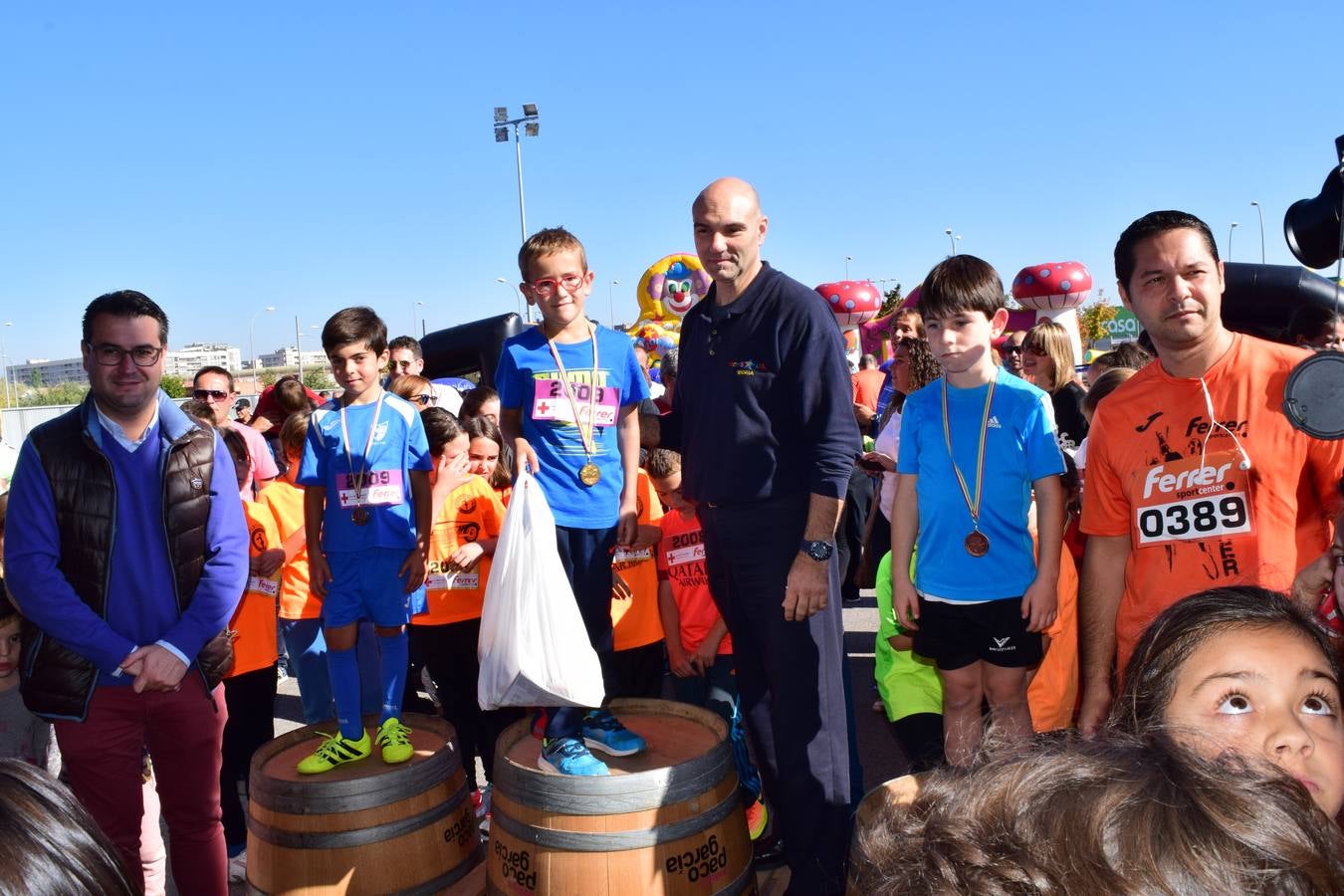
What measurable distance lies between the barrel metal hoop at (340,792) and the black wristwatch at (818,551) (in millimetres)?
1295

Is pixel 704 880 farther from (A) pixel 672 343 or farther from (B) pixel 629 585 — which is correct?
(A) pixel 672 343

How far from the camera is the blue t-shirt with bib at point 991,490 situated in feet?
9.54

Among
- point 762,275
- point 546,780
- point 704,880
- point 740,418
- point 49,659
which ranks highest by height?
point 762,275

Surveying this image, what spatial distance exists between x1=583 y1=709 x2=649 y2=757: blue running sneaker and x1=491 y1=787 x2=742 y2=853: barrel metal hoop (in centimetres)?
36

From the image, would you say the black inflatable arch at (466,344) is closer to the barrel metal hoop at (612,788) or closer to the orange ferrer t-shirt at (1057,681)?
the orange ferrer t-shirt at (1057,681)

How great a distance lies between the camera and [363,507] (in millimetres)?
3895

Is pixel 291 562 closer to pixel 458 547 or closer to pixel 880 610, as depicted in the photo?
pixel 458 547

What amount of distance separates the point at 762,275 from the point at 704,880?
1.71m

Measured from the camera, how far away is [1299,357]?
241 cm

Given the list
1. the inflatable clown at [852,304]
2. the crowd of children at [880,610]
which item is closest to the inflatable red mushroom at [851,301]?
the inflatable clown at [852,304]

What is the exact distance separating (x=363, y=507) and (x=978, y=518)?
2349 millimetres

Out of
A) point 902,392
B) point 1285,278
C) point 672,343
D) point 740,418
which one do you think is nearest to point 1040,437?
point 740,418

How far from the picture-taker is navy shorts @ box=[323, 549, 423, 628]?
3.87 metres

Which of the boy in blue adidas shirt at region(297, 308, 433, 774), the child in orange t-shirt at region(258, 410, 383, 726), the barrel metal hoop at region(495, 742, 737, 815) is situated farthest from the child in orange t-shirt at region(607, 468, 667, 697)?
the barrel metal hoop at region(495, 742, 737, 815)
